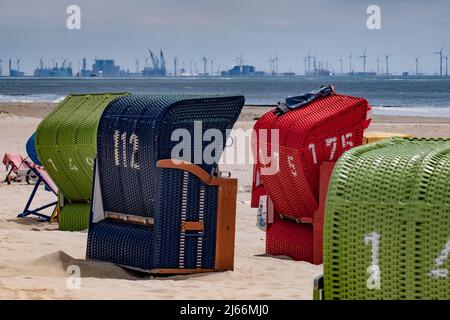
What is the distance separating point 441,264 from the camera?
458 cm

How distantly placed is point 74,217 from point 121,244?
2793 millimetres

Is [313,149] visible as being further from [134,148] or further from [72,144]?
[72,144]

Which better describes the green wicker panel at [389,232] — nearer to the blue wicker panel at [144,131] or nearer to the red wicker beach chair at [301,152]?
the blue wicker panel at [144,131]

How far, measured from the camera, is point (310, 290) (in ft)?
23.5

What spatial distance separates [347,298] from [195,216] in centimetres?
325

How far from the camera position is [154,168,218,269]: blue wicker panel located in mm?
7730

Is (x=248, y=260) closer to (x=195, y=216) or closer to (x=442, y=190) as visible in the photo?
(x=195, y=216)

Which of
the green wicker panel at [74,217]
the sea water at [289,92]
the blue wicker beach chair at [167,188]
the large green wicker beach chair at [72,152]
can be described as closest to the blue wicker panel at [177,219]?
the blue wicker beach chair at [167,188]

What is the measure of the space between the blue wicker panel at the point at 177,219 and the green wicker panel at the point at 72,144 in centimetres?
290

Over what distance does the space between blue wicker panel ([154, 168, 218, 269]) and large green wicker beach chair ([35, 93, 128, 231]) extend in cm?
288
